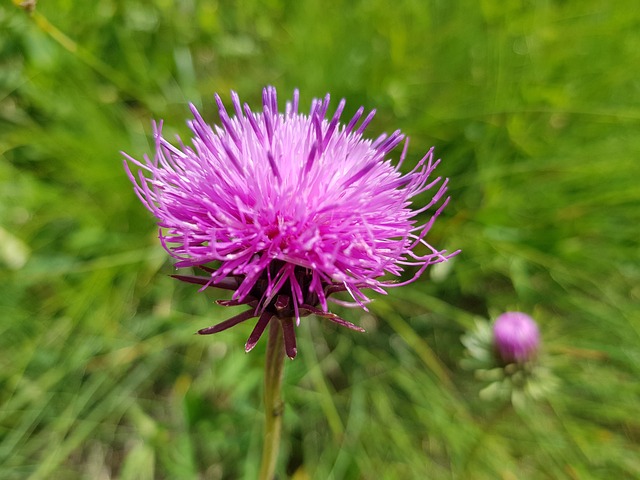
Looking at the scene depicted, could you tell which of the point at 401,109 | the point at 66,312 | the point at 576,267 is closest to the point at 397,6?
the point at 401,109

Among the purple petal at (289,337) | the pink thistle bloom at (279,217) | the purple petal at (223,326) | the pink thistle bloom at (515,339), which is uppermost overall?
the pink thistle bloom at (279,217)

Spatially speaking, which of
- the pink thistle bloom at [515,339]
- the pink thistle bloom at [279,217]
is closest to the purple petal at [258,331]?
the pink thistle bloom at [279,217]

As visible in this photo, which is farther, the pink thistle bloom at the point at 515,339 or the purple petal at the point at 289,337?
the pink thistle bloom at the point at 515,339

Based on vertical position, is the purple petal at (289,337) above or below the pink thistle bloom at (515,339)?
above

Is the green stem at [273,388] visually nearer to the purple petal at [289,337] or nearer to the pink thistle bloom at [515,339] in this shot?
the purple petal at [289,337]

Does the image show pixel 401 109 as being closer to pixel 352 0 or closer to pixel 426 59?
pixel 426 59

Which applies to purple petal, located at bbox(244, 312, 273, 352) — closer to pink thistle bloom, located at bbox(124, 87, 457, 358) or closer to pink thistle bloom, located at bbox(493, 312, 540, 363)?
pink thistle bloom, located at bbox(124, 87, 457, 358)

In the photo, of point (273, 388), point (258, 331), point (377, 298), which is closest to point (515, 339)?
point (377, 298)
